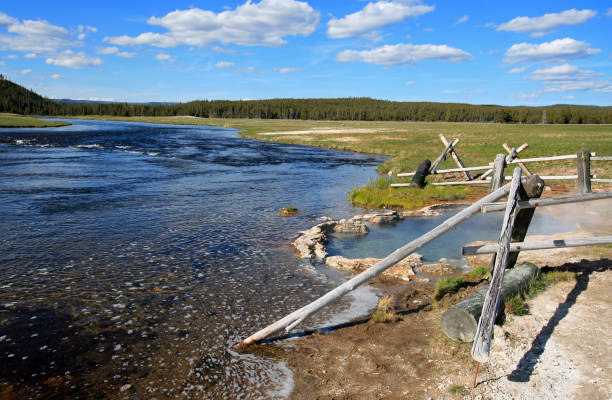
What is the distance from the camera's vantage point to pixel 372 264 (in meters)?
10.8

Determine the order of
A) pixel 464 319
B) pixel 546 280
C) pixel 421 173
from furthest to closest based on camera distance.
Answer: pixel 421 173 < pixel 546 280 < pixel 464 319

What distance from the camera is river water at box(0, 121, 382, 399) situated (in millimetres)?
6398

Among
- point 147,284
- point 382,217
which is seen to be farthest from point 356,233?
point 147,284

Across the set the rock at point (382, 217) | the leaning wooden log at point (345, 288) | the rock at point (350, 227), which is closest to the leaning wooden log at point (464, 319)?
the leaning wooden log at point (345, 288)

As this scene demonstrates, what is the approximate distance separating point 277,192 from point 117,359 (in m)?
15.7

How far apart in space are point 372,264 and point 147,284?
532cm

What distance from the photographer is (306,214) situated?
1722 cm

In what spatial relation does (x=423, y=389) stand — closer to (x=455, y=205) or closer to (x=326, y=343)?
(x=326, y=343)

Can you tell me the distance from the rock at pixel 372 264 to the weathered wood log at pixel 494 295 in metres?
3.50

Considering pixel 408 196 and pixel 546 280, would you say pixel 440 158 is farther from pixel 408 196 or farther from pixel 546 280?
pixel 546 280

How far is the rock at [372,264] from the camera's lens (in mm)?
10344

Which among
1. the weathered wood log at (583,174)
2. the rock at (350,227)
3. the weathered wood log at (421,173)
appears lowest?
the rock at (350,227)

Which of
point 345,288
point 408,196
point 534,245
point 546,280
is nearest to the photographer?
point 345,288

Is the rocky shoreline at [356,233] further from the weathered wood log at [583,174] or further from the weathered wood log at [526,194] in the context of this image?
the weathered wood log at [583,174]
